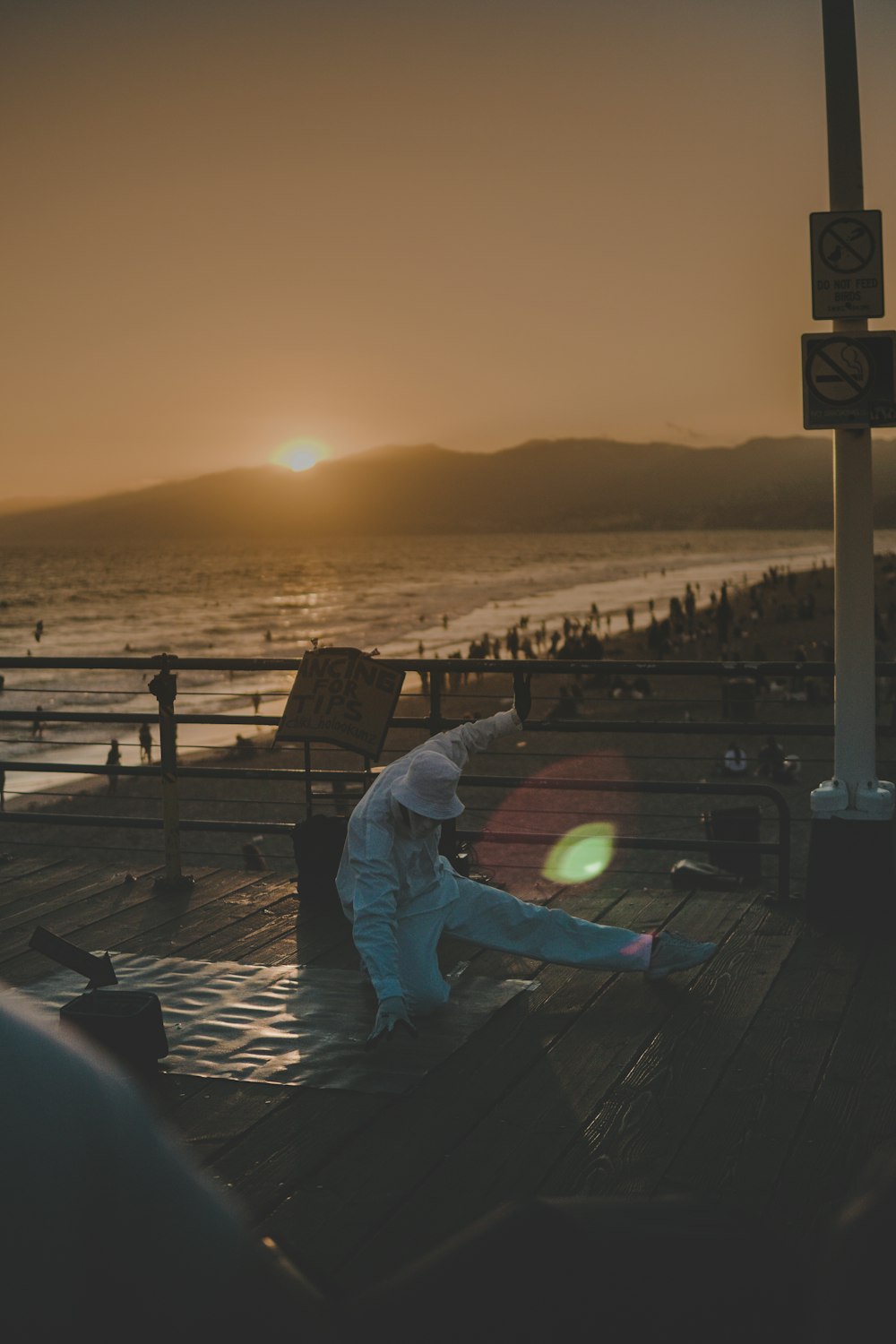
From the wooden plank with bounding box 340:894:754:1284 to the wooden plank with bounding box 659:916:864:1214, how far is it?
0.39m

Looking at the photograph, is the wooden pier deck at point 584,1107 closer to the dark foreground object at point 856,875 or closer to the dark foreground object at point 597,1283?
the dark foreground object at point 856,875

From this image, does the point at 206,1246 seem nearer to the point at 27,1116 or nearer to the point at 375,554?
the point at 27,1116

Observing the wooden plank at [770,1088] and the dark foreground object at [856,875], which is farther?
the dark foreground object at [856,875]

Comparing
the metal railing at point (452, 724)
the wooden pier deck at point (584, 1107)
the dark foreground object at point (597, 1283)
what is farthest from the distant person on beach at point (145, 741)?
the dark foreground object at point (597, 1283)

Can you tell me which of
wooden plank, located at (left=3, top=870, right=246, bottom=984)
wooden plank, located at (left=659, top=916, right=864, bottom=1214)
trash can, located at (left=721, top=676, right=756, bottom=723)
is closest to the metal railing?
wooden plank, located at (left=3, top=870, right=246, bottom=984)

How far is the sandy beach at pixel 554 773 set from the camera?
11.6 metres

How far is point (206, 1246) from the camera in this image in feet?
3.21

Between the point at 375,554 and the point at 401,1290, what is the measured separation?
510ft

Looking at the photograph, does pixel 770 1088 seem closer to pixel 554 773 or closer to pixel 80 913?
pixel 80 913

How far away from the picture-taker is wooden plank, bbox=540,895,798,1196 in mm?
4160

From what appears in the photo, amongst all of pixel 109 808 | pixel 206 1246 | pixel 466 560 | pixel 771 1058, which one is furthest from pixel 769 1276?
pixel 466 560

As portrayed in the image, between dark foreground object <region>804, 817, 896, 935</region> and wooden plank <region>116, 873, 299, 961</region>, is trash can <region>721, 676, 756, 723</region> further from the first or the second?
dark foreground object <region>804, 817, 896, 935</region>

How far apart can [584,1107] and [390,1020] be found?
33.3 inches

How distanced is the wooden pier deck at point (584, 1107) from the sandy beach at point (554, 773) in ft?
5.26
